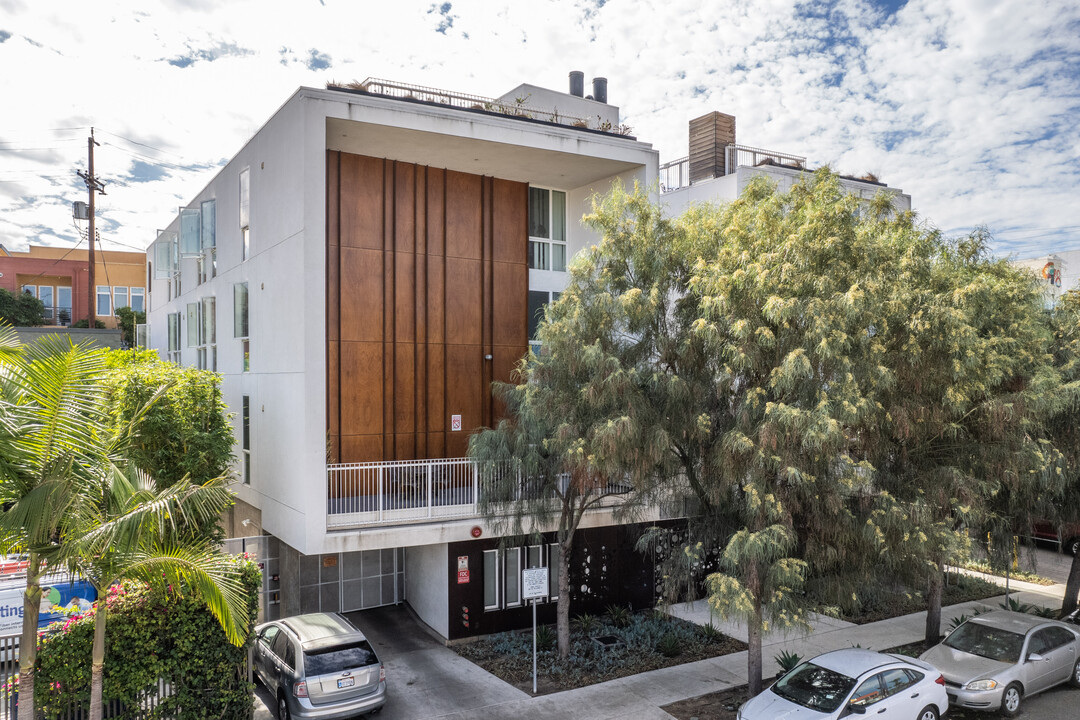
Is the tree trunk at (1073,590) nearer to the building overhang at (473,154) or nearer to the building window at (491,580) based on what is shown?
the building window at (491,580)

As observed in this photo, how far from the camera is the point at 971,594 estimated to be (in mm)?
18859

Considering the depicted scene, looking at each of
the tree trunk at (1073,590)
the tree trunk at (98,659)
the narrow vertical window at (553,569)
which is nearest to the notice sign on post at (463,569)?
the narrow vertical window at (553,569)

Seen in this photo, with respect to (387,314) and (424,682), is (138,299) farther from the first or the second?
(424,682)

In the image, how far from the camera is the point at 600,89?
22.5 metres

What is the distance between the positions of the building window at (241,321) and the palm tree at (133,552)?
935 centimetres

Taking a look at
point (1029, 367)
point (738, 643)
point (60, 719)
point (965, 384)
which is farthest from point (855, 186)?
point (60, 719)

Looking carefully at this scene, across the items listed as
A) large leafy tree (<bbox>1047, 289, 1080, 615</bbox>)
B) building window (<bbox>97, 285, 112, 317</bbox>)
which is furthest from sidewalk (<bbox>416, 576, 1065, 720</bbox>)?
building window (<bbox>97, 285, 112, 317</bbox>)

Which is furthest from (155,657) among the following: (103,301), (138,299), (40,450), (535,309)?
(103,301)

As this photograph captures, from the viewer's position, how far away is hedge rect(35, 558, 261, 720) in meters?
9.29

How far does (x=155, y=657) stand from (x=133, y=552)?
3.09m

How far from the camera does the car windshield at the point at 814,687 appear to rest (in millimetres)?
9953

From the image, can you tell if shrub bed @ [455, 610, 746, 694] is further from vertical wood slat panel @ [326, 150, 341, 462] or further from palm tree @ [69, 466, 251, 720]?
palm tree @ [69, 466, 251, 720]

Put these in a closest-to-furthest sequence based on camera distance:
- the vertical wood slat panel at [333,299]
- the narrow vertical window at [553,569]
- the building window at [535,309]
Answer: the vertical wood slat panel at [333,299] → the narrow vertical window at [553,569] → the building window at [535,309]

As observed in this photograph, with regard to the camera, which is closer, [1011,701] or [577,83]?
[1011,701]
